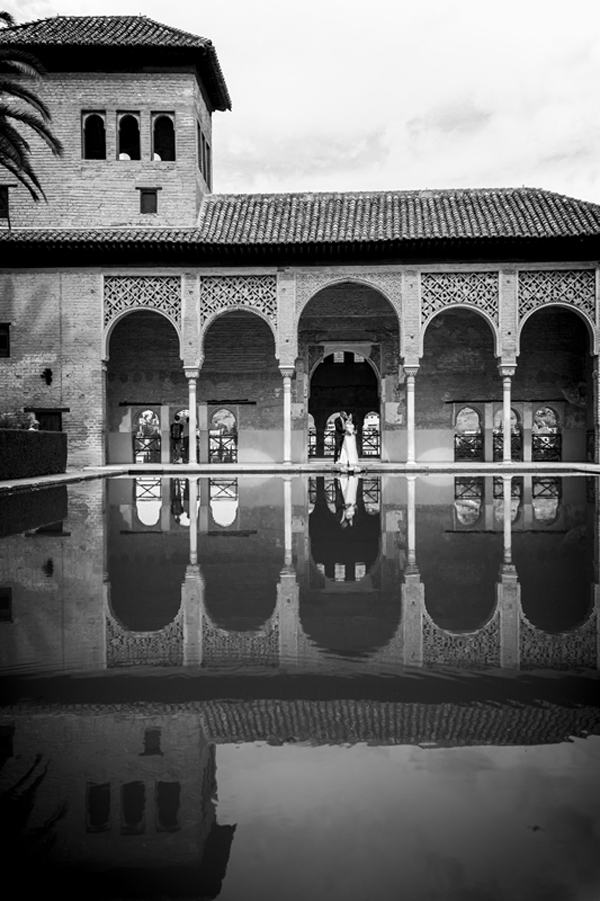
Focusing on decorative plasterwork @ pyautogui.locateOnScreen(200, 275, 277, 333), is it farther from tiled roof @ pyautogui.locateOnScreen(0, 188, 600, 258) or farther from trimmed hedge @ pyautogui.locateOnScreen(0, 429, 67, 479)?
trimmed hedge @ pyautogui.locateOnScreen(0, 429, 67, 479)

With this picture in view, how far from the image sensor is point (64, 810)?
172 cm

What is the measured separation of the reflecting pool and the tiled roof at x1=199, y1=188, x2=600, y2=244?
16766 mm

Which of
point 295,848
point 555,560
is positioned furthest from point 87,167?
point 295,848

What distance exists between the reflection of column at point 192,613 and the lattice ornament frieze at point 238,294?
16.5m

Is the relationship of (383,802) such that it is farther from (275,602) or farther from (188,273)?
(188,273)

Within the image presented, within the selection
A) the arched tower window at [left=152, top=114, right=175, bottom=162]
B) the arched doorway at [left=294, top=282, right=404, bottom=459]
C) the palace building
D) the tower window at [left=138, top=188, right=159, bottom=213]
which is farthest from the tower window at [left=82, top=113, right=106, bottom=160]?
the arched doorway at [left=294, top=282, right=404, bottom=459]

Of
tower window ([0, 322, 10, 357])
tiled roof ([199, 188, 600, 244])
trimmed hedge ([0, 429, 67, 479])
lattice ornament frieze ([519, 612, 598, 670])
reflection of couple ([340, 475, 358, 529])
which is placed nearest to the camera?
lattice ornament frieze ([519, 612, 598, 670])

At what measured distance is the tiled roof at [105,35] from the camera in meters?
20.9

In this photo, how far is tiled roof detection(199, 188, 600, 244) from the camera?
2064 centimetres

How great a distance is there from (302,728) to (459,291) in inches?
786

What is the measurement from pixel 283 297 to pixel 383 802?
2000cm

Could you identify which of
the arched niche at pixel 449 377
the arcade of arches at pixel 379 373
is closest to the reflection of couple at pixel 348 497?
the arcade of arches at pixel 379 373

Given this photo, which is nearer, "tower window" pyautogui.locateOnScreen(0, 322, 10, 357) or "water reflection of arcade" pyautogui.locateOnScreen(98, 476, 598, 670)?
"water reflection of arcade" pyautogui.locateOnScreen(98, 476, 598, 670)

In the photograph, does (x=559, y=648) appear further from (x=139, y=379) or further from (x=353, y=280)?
(x=139, y=379)
